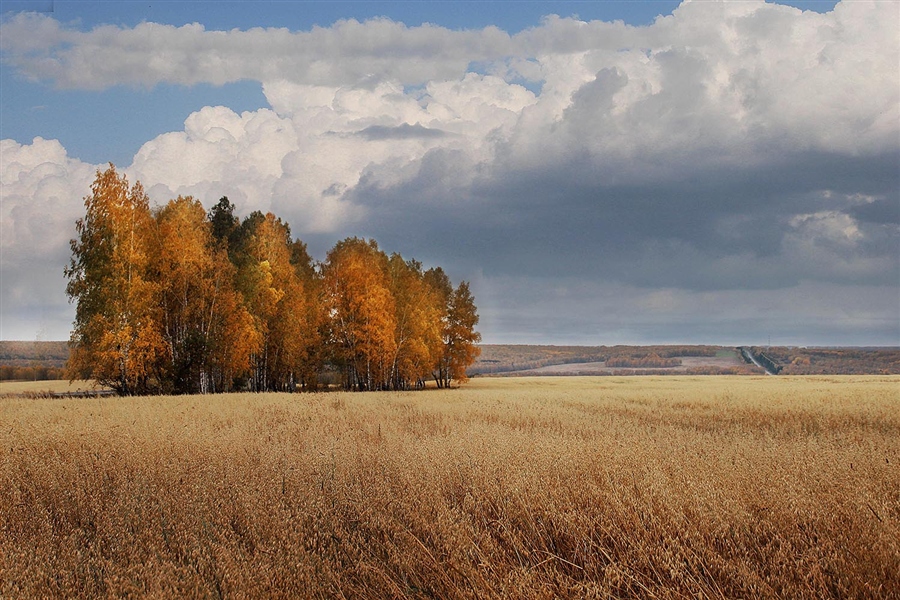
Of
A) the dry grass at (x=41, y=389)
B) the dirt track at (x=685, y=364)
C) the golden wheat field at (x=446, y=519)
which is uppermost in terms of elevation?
the golden wheat field at (x=446, y=519)

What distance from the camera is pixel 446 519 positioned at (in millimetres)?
6117

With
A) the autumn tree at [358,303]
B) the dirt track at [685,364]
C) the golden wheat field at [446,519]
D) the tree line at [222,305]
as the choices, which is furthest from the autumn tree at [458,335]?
the dirt track at [685,364]

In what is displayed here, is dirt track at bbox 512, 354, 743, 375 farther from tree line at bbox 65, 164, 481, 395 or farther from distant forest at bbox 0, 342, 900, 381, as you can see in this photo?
tree line at bbox 65, 164, 481, 395

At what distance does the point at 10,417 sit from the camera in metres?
16.6

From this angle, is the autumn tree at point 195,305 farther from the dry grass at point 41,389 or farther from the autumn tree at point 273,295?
the dry grass at point 41,389

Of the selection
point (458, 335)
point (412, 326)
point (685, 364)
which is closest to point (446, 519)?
point (412, 326)

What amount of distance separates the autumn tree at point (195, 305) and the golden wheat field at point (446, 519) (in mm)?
23567

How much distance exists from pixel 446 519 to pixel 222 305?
31.9m

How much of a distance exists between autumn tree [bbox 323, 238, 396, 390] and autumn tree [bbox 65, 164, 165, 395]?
36.4 ft

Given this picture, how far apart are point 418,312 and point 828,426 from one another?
29514 millimetres

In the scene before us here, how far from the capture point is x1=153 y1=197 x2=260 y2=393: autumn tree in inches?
1307

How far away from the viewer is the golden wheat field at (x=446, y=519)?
4879 mm

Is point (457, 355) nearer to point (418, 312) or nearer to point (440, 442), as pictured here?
point (418, 312)

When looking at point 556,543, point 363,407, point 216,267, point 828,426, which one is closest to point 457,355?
point 216,267
